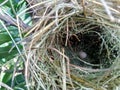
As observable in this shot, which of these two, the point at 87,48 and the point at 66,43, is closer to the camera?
the point at 66,43

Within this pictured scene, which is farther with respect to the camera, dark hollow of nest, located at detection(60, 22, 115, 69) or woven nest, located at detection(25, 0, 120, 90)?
dark hollow of nest, located at detection(60, 22, 115, 69)

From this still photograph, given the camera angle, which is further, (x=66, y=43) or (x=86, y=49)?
(x=86, y=49)

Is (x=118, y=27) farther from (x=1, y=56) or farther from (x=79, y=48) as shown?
(x=1, y=56)

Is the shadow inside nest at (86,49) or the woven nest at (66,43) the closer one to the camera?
the woven nest at (66,43)

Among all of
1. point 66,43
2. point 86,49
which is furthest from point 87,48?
point 66,43

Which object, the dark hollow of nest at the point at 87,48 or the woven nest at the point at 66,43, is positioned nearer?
the woven nest at the point at 66,43

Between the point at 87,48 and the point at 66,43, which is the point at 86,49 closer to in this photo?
the point at 87,48
